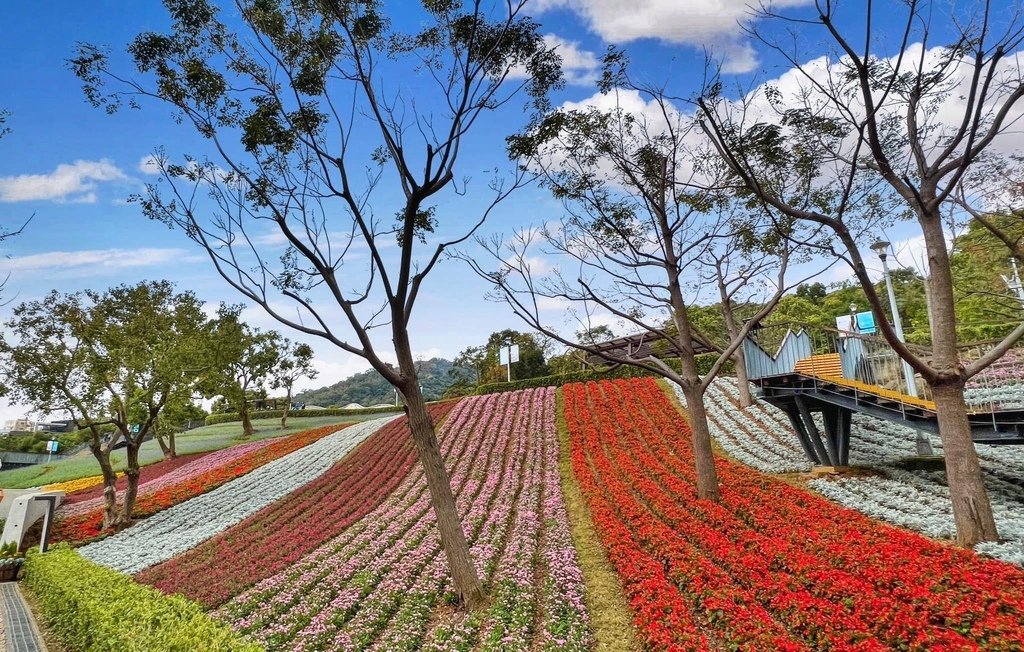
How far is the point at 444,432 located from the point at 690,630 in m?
19.1

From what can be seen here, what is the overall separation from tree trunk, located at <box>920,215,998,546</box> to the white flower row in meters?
17.3

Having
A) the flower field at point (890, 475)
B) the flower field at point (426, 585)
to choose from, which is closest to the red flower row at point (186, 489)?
the flower field at point (426, 585)

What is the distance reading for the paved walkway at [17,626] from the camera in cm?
855

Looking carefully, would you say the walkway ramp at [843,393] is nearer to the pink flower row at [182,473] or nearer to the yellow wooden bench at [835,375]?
the yellow wooden bench at [835,375]

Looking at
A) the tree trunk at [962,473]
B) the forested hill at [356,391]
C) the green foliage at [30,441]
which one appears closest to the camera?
the tree trunk at [962,473]

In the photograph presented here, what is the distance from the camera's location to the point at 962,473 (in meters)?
7.85

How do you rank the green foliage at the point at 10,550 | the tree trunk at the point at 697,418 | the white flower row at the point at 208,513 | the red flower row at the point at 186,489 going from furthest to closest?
the red flower row at the point at 186,489
the green foliage at the point at 10,550
the white flower row at the point at 208,513
the tree trunk at the point at 697,418

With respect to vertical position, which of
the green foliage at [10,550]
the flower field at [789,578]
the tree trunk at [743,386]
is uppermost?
the tree trunk at [743,386]

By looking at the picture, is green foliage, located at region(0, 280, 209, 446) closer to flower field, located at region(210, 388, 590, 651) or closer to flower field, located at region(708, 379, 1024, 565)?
flower field, located at region(210, 388, 590, 651)

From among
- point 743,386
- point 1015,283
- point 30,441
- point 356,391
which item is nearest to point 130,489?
point 743,386

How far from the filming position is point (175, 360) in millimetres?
18766

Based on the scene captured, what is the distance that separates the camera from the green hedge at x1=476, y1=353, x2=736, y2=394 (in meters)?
27.9

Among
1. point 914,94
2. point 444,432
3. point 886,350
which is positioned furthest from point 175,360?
point 886,350

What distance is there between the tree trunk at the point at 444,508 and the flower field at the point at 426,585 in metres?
0.39
